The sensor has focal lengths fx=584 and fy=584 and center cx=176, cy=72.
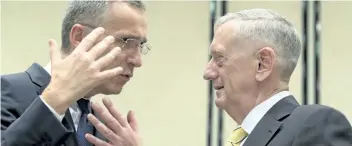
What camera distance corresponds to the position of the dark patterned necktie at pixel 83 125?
175 centimetres

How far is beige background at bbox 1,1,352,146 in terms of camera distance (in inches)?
161

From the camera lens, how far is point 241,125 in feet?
6.30

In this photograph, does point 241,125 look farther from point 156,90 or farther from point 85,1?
point 156,90

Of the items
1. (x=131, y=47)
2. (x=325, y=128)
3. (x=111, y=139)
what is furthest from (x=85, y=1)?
(x=325, y=128)

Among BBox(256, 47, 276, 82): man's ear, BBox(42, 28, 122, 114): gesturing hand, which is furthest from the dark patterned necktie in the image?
BBox(256, 47, 276, 82): man's ear

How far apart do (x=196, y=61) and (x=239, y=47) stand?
87.1 inches

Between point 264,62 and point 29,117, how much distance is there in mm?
834

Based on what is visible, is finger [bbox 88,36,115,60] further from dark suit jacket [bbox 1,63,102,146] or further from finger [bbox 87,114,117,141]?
finger [bbox 87,114,117,141]

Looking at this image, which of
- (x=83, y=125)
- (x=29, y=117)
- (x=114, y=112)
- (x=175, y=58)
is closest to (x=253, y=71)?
(x=114, y=112)

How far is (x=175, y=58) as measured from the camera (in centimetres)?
418

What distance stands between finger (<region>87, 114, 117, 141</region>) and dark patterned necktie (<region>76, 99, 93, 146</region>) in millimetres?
29

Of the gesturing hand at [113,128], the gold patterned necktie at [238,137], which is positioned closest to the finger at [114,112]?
the gesturing hand at [113,128]

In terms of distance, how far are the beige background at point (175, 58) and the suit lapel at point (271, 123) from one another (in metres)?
2.29

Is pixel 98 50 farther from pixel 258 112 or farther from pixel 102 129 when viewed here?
pixel 258 112
